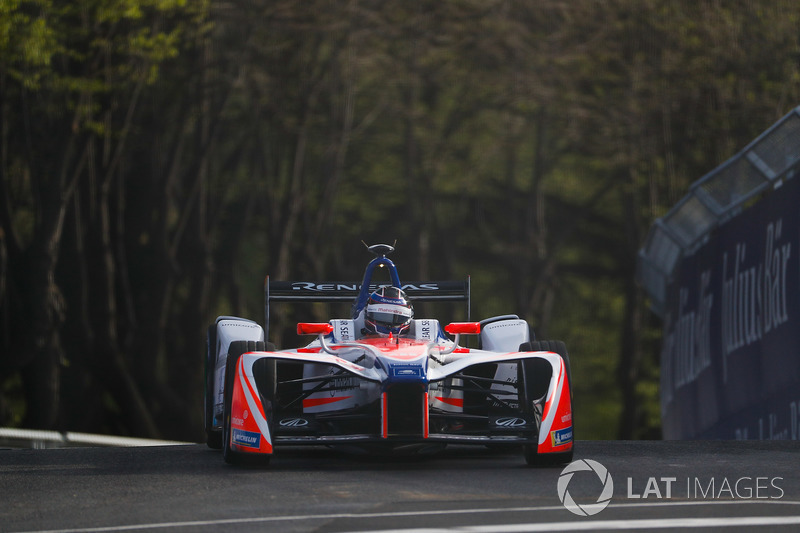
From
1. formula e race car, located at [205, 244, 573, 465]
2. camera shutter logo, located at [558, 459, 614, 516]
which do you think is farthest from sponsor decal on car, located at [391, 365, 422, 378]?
camera shutter logo, located at [558, 459, 614, 516]

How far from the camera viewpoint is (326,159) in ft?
103

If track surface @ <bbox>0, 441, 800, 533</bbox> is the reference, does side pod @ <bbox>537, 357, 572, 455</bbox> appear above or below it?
above

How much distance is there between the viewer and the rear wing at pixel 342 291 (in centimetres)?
1322

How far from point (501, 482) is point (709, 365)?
9105 mm

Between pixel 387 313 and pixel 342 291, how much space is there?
1587 millimetres

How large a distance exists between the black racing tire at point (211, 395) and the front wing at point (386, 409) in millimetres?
1544

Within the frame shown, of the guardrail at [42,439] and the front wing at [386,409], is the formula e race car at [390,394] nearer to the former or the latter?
the front wing at [386,409]

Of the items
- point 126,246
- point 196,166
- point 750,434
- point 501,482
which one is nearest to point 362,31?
point 196,166

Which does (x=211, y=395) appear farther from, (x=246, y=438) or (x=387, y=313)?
(x=246, y=438)

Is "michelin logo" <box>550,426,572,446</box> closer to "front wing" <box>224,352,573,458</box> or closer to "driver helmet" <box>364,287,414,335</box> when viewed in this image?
"front wing" <box>224,352,573,458</box>

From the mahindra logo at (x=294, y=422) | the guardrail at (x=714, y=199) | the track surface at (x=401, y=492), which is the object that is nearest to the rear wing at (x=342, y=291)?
the track surface at (x=401, y=492)

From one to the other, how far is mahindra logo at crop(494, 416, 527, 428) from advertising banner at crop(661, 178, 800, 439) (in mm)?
4877

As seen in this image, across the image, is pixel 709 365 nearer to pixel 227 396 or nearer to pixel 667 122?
pixel 227 396

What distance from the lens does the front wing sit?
33.4ft
